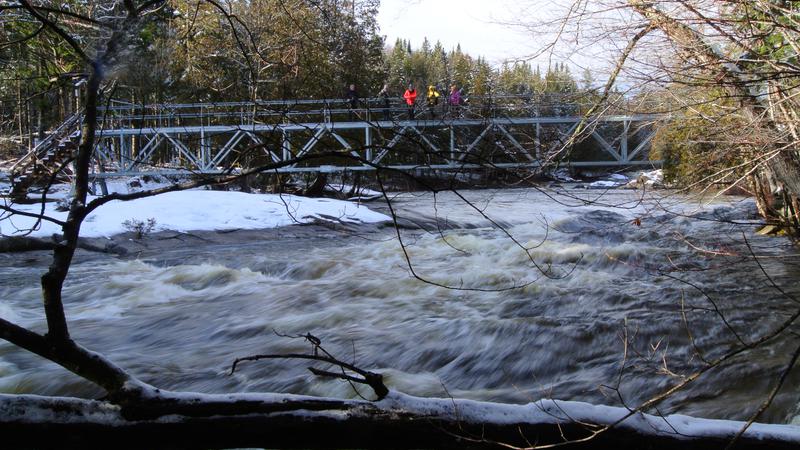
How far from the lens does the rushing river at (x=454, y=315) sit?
200 inches

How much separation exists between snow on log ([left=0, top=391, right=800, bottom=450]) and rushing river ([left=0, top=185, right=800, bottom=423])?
0.37 m

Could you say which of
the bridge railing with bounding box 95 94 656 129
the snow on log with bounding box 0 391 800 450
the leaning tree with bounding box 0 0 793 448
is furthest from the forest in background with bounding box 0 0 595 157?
the snow on log with bounding box 0 391 800 450

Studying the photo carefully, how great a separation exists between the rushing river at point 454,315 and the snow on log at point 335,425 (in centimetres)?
37

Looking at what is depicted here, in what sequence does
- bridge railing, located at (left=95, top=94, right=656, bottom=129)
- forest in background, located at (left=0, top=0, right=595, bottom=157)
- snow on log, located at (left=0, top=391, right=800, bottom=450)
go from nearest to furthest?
snow on log, located at (left=0, top=391, right=800, bottom=450)
bridge railing, located at (left=95, top=94, right=656, bottom=129)
forest in background, located at (left=0, top=0, right=595, bottom=157)

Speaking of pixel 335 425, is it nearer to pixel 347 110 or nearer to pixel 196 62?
pixel 347 110

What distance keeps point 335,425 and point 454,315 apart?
16.6ft

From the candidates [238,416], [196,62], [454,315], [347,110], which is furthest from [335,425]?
[196,62]

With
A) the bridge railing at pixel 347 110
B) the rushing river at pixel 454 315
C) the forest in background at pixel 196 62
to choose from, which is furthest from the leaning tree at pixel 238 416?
the forest in background at pixel 196 62

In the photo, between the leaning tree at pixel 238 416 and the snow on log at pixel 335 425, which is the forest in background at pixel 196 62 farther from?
the snow on log at pixel 335 425

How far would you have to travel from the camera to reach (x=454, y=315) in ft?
23.6

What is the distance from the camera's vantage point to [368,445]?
7.40 feet

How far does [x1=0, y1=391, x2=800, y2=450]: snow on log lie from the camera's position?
2.10 metres

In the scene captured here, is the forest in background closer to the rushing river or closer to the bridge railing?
the bridge railing

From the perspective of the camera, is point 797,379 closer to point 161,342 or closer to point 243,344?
point 243,344
